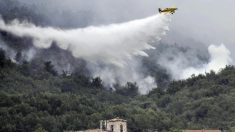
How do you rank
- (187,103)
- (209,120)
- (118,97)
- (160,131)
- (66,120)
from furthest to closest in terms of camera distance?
(118,97) → (187,103) → (209,120) → (160,131) → (66,120)

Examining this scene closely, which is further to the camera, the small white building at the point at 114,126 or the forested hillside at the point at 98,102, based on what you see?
the forested hillside at the point at 98,102

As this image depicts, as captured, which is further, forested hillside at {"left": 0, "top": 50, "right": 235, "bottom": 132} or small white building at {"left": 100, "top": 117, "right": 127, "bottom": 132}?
forested hillside at {"left": 0, "top": 50, "right": 235, "bottom": 132}

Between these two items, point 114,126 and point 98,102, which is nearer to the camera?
point 114,126

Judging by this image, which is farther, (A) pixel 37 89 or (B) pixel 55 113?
(A) pixel 37 89

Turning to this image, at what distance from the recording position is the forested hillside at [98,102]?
367 ft

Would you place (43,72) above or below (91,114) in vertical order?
above

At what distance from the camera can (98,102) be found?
139 meters

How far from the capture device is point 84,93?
500ft

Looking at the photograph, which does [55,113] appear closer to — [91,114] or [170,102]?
[91,114]

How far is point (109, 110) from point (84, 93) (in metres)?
29.3

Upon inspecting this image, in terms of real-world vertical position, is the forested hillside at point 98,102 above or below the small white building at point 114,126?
above

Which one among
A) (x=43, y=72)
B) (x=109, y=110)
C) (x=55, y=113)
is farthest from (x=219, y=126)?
(x=43, y=72)

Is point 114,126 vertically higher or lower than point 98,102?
lower

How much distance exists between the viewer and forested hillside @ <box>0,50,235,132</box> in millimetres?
111938
